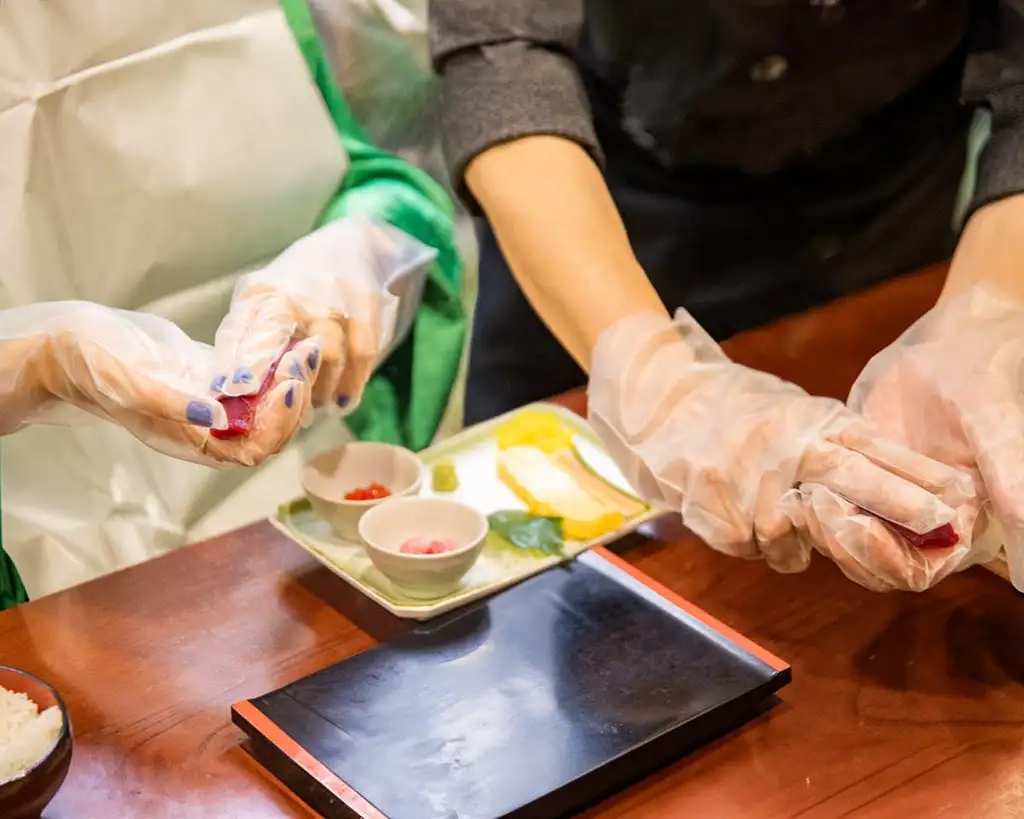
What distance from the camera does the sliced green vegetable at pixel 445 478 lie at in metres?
1.05

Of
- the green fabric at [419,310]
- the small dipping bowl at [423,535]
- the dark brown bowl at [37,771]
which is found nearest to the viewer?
the dark brown bowl at [37,771]

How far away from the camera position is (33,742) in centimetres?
70

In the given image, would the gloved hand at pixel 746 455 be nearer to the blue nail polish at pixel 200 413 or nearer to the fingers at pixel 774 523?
the fingers at pixel 774 523

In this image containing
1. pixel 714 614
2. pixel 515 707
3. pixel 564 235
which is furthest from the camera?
pixel 564 235

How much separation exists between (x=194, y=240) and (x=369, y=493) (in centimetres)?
31

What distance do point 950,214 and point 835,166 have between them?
19 centimetres

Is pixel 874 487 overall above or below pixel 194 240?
below

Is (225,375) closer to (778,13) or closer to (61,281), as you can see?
(61,281)

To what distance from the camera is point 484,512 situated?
102 centimetres

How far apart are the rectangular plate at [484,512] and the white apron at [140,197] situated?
193 mm

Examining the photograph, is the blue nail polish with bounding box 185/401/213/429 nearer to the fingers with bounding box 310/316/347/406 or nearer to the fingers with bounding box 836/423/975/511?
the fingers with bounding box 310/316/347/406

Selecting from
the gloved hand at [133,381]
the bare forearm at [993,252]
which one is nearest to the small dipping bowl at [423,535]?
the gloved hand at [133,381]

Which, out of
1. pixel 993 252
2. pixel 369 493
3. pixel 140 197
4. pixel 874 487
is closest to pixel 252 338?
pixel 369 493

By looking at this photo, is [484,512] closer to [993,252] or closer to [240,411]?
[240,411]
